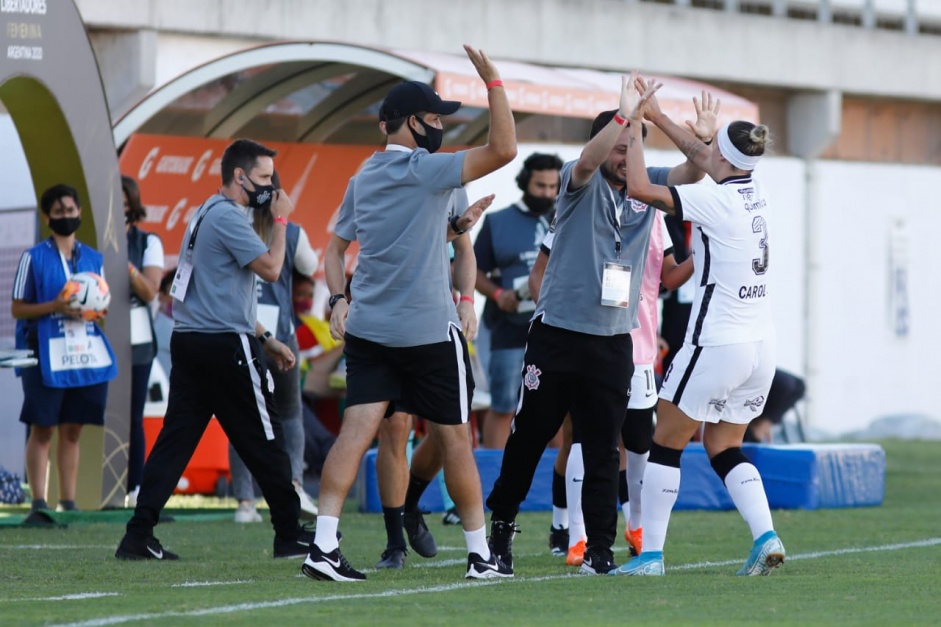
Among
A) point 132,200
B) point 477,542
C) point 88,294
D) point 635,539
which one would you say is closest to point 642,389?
point 635,539

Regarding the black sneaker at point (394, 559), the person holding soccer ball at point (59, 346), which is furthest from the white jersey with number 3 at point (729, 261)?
the person holding soccer ball at point (59, 346)

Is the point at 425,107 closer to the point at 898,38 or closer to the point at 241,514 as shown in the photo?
the point at 241,514

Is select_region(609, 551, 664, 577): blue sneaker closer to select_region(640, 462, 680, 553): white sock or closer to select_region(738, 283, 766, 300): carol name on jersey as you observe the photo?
select_region(640, 462, 680, 553): white sock

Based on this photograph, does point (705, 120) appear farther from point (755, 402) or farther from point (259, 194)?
point (259, 194)

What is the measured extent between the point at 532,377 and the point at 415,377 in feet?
1.95

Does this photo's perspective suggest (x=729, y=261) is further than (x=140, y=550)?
No

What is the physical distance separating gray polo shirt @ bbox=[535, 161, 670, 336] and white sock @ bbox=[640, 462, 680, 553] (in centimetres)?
62

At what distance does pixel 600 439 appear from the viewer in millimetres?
7559

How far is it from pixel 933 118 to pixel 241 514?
832 inches

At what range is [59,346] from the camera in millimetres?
10539

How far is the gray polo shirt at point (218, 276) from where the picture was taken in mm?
8188

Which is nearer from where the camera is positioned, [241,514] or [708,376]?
[708,376]

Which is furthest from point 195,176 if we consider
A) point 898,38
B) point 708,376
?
point 898,38

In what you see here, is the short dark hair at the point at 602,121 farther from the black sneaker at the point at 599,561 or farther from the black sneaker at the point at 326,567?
the black sneaker at the point at 326,567
